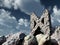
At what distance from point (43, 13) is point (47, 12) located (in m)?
1.48

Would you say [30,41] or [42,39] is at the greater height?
[30,41]

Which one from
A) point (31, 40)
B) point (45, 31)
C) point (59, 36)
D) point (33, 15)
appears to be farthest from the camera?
point (33, 15)

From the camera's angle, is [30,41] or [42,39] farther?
[30,41]

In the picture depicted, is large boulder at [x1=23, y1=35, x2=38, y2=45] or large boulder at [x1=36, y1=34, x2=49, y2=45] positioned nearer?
large boulder at [x1=36, y1=34, x2=49, y2=45]

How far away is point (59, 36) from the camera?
30.5 meters

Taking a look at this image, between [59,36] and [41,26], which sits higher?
[41,26]

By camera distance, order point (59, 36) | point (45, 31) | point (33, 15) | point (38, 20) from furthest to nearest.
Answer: point (33, 15) → point (38, 20) → point (45, 31) → point (59, 36)

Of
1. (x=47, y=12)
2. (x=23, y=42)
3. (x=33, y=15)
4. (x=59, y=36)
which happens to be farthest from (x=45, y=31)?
(x=23, y=42)

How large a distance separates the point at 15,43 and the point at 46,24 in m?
32.9

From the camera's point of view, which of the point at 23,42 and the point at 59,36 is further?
the point at 59,36

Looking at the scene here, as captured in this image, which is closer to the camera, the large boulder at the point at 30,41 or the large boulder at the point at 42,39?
the large boulder at the point at 42,39

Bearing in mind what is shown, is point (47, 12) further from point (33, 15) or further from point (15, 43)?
point (15, 43)

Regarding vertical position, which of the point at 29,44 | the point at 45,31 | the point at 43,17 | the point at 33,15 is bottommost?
the point at 29,44

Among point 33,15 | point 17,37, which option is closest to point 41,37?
point 17,37
